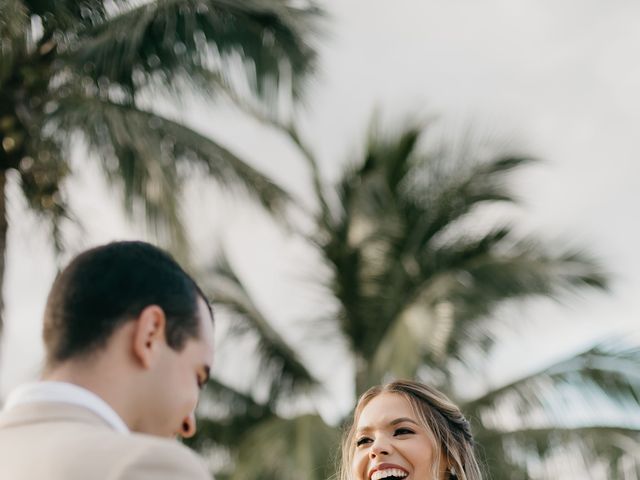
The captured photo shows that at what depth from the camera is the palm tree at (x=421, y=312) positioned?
538 inches

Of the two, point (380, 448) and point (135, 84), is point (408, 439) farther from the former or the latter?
point (135, 84)

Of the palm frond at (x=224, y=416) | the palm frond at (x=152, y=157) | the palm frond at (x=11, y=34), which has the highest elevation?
the palm frond at (x=11, y=34)

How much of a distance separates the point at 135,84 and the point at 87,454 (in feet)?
31.5

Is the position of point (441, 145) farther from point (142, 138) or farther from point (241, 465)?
point (142, 138)

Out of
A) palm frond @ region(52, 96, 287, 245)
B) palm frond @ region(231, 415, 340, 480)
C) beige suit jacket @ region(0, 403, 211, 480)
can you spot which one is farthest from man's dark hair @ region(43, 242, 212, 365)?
palm frond @ region(231, 415, 340, 480)

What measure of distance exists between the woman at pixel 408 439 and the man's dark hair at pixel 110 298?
2.77 m

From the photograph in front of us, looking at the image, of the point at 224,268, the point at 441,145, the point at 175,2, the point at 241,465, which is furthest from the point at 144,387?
the point at 224,268

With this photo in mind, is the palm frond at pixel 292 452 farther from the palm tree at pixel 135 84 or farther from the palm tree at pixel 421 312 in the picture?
the palm tree at pixel 135 84

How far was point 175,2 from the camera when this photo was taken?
10695 mm

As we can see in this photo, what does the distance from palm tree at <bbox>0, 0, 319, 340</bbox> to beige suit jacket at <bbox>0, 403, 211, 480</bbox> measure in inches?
301

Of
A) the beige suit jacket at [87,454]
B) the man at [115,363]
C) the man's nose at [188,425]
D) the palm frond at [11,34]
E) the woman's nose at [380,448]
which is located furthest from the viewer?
the palm frond at [11,34]

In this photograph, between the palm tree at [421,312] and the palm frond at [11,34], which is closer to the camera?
the palm frond at [11,34]

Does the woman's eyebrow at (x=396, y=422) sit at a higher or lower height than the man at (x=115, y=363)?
lower

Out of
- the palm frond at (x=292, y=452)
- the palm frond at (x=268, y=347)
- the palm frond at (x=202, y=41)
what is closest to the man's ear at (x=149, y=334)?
the palm frond at (x=202, y=41)
